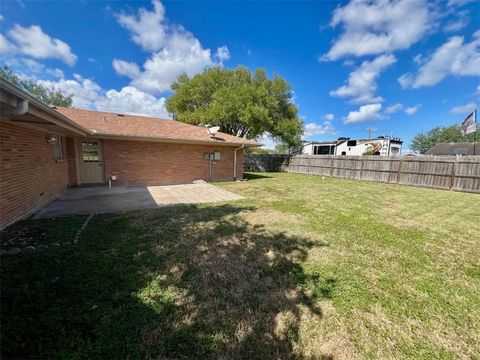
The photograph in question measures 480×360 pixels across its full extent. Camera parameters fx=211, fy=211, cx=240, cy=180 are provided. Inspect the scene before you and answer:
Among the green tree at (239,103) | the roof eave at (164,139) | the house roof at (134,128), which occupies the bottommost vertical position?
the roof eave at (164,139)

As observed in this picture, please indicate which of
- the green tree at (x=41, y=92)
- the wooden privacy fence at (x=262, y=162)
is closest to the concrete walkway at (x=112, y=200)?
the wooden privacy fence at (x=262, y=162)

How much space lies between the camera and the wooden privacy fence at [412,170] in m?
10.1

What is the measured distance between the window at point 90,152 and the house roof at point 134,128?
70 centimetres

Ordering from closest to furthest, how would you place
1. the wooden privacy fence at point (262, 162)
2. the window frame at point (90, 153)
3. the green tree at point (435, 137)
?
the window frame at point (90, 153) → the wooden privacy fence at point (262, 162) → the green tree at point (435, 137)

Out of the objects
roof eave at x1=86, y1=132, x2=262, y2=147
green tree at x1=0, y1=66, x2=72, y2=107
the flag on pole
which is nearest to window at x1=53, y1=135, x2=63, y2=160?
roof eave at x1=86, y1=132, x2=262, y2=147

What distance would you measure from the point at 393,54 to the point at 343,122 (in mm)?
35960

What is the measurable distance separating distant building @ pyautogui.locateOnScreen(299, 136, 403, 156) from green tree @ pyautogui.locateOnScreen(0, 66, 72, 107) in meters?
33.3

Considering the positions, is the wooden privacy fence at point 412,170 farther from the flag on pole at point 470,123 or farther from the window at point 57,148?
the window at point 57,148

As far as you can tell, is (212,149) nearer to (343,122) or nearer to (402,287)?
(402,287)

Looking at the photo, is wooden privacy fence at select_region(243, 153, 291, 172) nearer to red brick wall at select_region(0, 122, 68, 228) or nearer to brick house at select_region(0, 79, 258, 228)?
brick house at select_region(0, 79, 258, 228)

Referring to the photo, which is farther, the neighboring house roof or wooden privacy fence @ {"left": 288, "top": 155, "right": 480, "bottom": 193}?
the neighboring house roof

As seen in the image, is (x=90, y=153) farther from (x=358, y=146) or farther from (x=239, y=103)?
(x=358, y=146)

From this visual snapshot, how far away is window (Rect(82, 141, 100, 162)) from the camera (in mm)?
8836

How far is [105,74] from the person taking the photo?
18688 millimetres
